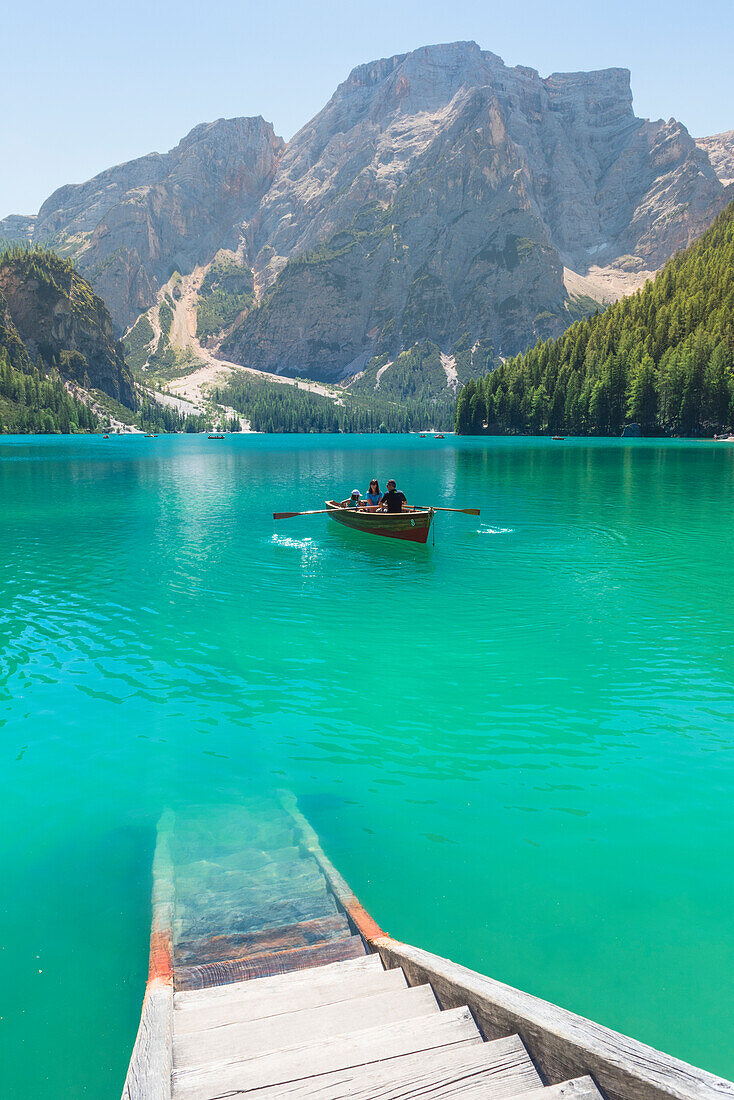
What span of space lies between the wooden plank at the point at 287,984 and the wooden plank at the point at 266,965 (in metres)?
0.51

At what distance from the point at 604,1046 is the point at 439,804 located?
22.7 ft

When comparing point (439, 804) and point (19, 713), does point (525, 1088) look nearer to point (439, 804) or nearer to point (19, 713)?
point (439, 804)

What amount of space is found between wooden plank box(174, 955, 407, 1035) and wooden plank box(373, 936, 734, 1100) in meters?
0.75

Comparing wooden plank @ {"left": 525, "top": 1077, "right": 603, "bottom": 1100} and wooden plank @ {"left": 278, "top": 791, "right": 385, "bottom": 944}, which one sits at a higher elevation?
wooden plank @ {"left": 525, "top": 1077, "right": 603, "bottom": 1100}

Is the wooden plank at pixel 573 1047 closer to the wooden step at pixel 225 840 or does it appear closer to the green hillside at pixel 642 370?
the wooden step at pixel 225 840

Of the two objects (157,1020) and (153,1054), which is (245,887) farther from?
(153,1054)

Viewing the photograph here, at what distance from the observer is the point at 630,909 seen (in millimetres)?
8148

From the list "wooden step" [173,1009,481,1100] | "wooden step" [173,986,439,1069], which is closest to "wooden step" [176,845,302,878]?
"wooden step" [173,986,439,1069]

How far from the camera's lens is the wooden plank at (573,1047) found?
11.3 feet

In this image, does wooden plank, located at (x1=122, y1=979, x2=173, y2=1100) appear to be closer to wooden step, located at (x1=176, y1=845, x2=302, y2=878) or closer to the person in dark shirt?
wooden step, located at (x1=176, y1=845, x2=302, y2=878)

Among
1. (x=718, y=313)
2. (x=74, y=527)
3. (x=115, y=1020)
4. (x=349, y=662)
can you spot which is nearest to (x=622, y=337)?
(x=718, y=313)

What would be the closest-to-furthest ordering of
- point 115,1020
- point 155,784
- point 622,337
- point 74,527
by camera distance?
point 115,1020 < point 155,784 < point 74,527 < point 622,337

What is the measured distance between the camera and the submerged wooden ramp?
3.80m

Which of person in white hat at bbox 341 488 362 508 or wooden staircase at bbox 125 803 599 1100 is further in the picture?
person in white hat at bbox 341 488 362 508
